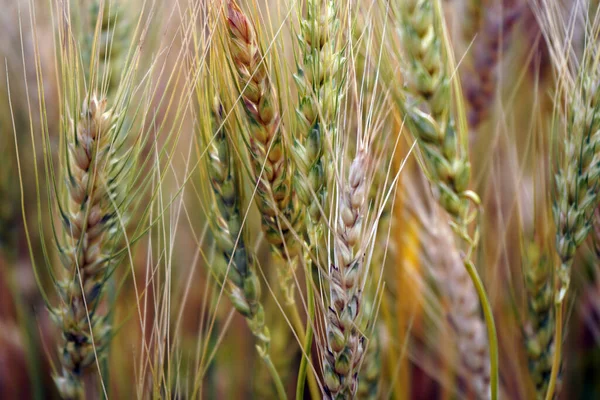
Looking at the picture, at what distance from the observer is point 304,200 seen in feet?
1.54

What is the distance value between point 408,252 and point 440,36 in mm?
300

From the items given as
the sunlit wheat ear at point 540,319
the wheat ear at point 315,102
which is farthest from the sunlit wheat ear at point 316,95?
the sunlit wheat ear at point 540,319

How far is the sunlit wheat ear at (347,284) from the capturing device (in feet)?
1.48

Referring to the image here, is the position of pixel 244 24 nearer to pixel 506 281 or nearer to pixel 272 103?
pixel 272 103

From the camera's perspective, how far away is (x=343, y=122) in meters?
0.49

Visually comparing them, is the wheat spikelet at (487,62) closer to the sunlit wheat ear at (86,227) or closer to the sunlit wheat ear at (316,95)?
the sunlit wheat ear at (316,95)

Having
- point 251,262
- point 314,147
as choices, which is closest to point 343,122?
point 314,147

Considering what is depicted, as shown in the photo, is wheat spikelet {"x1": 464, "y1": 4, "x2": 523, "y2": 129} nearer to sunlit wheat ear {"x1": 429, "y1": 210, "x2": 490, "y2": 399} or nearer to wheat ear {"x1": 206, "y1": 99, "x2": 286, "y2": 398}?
sunlit wheat ear {"x1": 429, "y1": 210, "x2": 490, "y2": 399}

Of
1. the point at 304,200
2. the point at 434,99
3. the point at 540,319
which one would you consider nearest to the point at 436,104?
the point at 434,99

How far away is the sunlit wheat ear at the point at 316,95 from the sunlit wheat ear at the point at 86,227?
17 cm

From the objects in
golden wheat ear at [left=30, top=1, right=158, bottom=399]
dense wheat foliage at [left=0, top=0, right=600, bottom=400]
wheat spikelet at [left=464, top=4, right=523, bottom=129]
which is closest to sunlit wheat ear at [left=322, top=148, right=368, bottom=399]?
dense wheat foliage at [left=0, top=0, right=600, bottom=400]

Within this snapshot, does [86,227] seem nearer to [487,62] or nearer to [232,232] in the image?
[232,232]

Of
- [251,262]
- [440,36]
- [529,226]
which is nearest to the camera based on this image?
[440,36]

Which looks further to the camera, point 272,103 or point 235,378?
point 235,378
